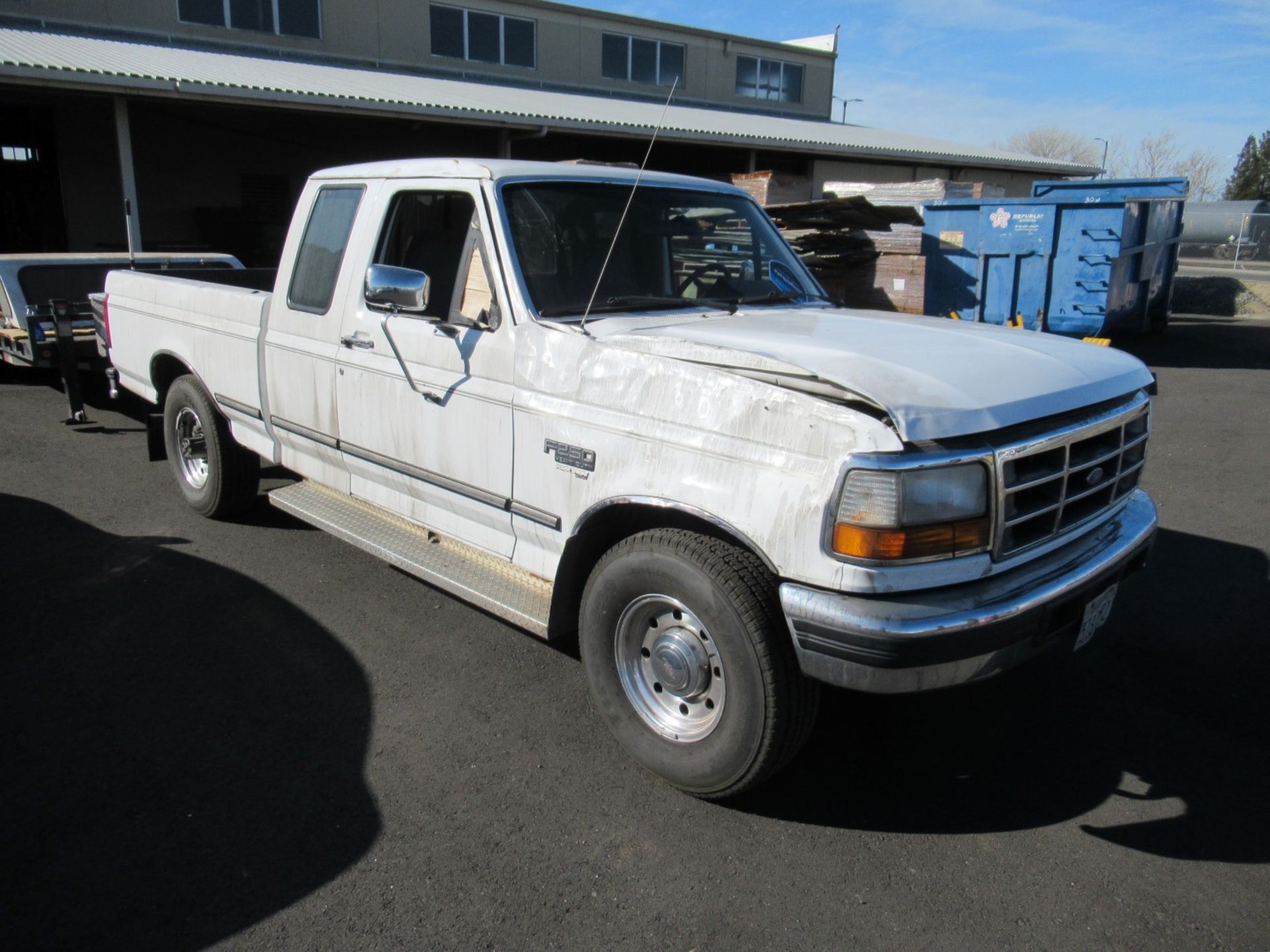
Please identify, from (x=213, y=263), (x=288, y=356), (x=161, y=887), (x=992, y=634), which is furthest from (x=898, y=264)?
(x=161, y=887)

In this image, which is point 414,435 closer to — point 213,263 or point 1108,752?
point 1108,752

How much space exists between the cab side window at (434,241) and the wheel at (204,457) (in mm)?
1895

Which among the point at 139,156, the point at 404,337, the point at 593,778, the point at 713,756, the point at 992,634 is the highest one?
the point at 139,156

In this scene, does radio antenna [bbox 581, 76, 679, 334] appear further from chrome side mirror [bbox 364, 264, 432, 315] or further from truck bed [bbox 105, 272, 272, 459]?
truck bed [bbox 105, 272, 272, 459]

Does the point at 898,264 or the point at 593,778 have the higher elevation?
the point at 898,264

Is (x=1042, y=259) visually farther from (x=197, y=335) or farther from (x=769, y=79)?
(x=769, y=79)

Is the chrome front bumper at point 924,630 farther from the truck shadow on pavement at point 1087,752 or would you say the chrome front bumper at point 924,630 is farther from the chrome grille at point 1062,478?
the truck shadow on pavement at point 1087,752

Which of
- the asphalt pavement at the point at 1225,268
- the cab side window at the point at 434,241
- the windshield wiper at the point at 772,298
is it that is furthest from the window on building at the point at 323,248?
the asphalt pavement at the point at 1225,268

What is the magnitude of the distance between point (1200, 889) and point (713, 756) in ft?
4.95

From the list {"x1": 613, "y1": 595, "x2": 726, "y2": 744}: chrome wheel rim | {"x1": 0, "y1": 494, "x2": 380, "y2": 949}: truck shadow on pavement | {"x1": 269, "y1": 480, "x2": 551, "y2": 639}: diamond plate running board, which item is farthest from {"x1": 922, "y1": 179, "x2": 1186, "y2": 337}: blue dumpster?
{"x1": 0, "y1": 494, "x2": 380, "y2": 949}: truck shadow on pavement

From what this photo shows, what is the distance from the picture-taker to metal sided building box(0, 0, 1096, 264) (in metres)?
15.5

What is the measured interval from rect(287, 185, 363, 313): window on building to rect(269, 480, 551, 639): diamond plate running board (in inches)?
40.4

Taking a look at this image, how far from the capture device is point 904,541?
8.81 ft

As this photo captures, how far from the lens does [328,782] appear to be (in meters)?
3.31
